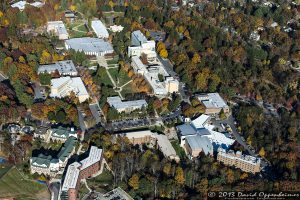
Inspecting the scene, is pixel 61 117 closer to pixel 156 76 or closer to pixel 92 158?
pixel 92 158

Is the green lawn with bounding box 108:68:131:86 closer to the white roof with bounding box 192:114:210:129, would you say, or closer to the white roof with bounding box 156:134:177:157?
the white roof with bounding box 192:114:210:129

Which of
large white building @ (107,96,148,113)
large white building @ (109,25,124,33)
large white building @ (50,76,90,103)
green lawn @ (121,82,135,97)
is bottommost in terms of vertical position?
large white building @ (109,25,124,33)

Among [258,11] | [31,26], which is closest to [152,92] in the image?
[31,26]

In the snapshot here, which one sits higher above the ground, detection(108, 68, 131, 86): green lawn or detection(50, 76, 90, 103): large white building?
detection(50, 76, 90, 103): large white building

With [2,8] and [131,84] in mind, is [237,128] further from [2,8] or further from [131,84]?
[2,8]

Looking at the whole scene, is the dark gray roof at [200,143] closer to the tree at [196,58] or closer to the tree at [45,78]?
the tree at [196,58]

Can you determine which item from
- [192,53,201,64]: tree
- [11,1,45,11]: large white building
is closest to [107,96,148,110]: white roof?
[192,53,201,64]: tree
